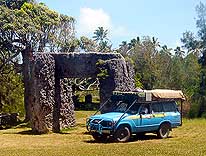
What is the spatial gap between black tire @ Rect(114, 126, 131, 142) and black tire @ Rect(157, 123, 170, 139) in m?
1.64

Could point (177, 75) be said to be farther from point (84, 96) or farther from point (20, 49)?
point (20, 49)

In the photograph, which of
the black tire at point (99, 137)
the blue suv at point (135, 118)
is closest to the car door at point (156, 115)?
the blue suv at point (135, 118)

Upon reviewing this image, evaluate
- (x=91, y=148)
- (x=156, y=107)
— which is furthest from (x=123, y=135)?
(x=91, y=148)

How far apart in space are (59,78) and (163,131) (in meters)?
7.14

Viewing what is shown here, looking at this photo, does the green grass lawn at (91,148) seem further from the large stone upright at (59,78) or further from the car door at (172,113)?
the large stone upright at (59,78)

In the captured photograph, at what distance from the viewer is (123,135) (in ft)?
56.5

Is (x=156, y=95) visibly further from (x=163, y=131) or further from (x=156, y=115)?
(x=163, y=131)

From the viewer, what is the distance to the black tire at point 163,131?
721 inches

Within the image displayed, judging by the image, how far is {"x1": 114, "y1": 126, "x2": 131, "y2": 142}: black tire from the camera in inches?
672

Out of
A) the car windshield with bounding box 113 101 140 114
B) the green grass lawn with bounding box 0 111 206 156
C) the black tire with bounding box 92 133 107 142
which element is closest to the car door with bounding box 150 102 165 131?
the green grass lawn with bounding box 0 111 206 156

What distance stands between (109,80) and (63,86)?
2889mm

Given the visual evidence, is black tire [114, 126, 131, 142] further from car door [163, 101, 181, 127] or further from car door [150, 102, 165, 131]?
car door [163, 101, 181, 127]

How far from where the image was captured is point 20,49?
30484mm

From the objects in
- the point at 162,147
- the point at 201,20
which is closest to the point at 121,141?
the point at 162,147
